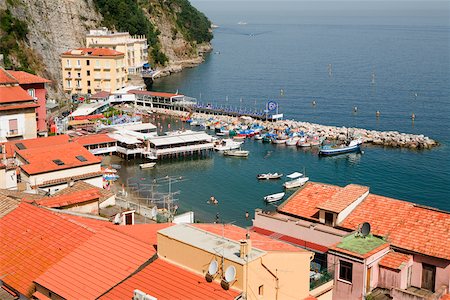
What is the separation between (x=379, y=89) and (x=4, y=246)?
92617mm

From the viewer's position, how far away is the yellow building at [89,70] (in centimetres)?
8806

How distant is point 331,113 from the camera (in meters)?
85.9

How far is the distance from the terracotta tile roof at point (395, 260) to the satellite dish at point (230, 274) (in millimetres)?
6695

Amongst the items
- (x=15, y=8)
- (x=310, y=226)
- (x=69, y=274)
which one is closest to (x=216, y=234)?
(x=69, y=274)

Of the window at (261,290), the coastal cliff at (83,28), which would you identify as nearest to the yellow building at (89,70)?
the coastal cliff at (83,28)

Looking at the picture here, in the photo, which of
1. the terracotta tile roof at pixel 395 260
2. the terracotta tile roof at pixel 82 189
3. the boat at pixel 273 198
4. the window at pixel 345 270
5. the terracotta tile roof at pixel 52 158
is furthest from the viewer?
the boat at pixel 273 198

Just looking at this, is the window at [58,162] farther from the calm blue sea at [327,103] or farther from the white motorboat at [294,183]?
the white motorboat at [294,183]

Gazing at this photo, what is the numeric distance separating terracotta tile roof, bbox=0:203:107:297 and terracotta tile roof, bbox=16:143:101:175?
539 inches

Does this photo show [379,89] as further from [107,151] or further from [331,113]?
[107,151]

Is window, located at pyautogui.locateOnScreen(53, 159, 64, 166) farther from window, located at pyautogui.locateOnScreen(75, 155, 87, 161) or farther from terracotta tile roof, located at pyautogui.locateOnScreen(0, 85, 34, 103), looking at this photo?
terracotta tile roof, located at pyautogui.locateOnScreen(0, 85, 34, 103)

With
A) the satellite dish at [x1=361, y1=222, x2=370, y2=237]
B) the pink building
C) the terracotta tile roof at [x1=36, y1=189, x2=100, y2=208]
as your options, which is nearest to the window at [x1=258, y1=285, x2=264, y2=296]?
the satellite dish at [x1=361, y1=222, x2=370, y2=237]

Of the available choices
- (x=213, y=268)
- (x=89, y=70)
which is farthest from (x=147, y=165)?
(x=213, y=268)

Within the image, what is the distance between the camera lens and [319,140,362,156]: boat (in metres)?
62.4

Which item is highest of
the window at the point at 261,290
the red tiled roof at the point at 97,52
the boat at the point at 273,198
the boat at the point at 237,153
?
the red tiled roof at the point at 97,52
